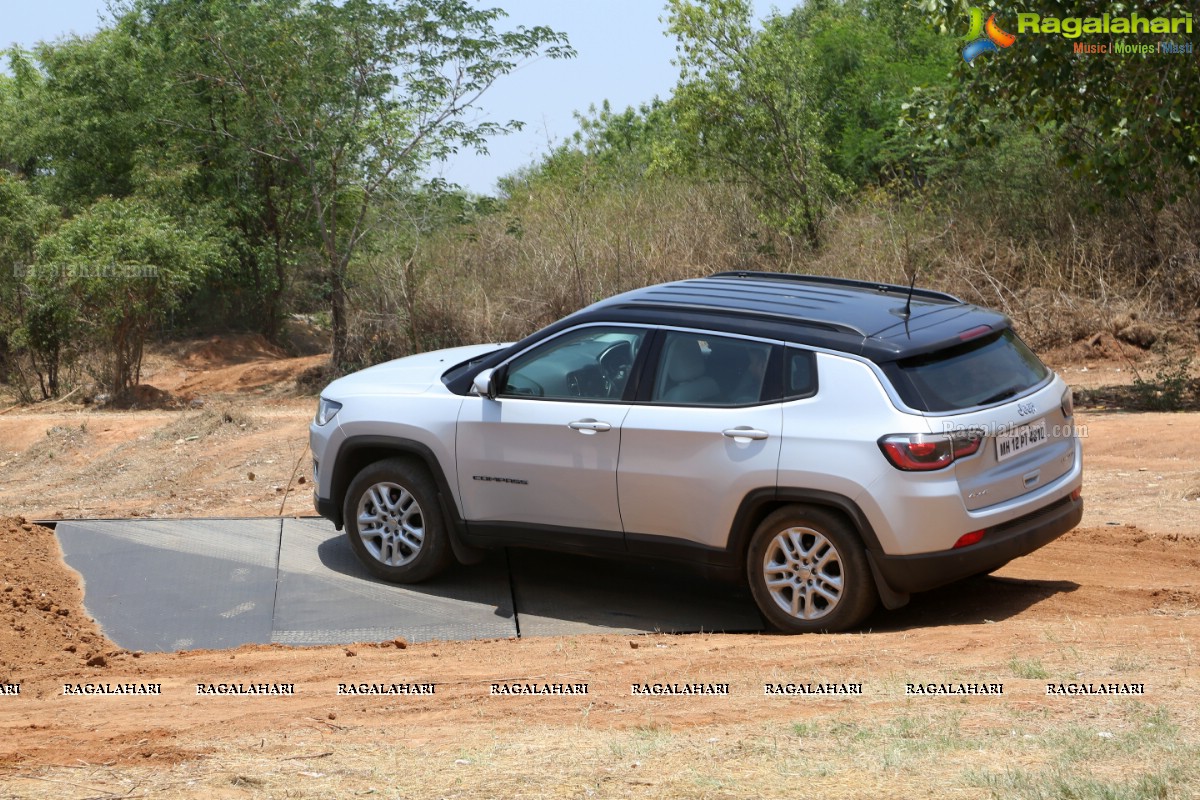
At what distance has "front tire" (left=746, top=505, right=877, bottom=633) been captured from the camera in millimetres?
5762

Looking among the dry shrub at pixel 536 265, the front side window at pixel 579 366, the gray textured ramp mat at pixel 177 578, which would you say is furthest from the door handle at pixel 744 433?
the dry shrub at pixel 536 265

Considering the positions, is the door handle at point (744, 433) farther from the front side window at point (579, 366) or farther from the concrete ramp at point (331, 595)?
the concrete ramp at point (331, 595)

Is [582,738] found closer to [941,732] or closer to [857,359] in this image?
[941,732]

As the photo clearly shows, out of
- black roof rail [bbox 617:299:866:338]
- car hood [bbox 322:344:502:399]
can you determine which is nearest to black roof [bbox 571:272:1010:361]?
black roof rail [bbox 617:299:866:338]

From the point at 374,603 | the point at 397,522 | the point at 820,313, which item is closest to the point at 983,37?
the point at 820,313

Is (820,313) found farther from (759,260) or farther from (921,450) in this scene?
(759,260)

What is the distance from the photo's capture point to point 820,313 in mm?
6148

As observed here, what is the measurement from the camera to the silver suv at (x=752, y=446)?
18.5 feet

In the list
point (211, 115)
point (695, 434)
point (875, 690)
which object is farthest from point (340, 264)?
point (875, 690)

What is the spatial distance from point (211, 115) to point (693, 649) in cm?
1996

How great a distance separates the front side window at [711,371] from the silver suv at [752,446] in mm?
10

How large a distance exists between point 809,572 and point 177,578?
3895mm

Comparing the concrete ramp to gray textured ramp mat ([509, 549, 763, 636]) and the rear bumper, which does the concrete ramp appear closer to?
gray textured ramp mat ([509, 549, 763, 636])

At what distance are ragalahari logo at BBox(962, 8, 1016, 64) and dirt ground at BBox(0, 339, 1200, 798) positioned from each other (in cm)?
631
